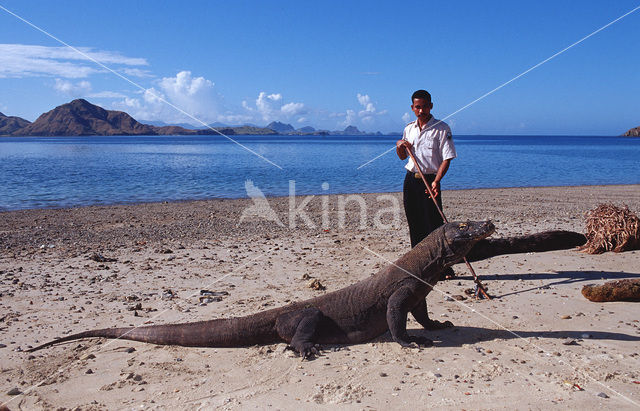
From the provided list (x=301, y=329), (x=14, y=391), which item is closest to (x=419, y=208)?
(x=301, y=329)

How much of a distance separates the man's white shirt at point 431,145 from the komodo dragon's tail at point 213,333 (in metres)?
3.40

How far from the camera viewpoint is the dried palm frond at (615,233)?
9.49m

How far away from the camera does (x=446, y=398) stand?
4.09 meters

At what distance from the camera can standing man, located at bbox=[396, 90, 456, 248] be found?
22.6 ft

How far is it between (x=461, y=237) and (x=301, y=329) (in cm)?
214

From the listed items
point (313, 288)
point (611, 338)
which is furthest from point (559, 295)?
point (313, 288)

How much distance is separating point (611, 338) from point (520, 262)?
3.79 metres

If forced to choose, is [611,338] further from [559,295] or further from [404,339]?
[404,339]

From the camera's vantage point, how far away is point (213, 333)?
5.36 meters

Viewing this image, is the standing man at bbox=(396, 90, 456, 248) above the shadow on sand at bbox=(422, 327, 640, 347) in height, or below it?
above

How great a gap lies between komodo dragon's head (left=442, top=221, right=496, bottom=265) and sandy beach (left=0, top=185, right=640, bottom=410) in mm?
1054

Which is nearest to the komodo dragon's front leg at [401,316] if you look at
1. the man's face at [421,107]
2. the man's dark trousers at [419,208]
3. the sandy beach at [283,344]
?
the sandy beach at [283,344]

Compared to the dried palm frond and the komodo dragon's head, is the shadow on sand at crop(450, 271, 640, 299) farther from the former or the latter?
the komodo dragon's head

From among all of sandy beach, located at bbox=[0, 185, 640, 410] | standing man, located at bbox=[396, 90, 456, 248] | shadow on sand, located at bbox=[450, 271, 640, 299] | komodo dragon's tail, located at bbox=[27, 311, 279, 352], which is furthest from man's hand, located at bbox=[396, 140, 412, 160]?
komodo dragon's tail, located at bbox=[27, 311, 279, 352]
